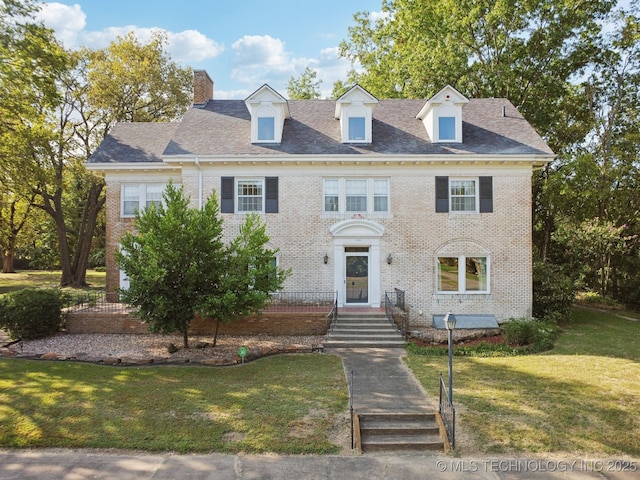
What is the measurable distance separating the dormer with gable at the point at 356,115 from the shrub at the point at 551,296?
975 cm

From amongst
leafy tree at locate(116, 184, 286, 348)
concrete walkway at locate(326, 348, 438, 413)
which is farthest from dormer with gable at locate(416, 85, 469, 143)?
leafy tree at locate(116, 184, 286, 348)

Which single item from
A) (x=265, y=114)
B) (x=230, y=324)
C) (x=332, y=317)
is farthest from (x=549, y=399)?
(x=265, y=114)

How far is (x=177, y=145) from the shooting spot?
18016mm

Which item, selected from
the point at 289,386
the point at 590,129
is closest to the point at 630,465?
the point at 289,386

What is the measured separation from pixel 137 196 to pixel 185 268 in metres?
8.02

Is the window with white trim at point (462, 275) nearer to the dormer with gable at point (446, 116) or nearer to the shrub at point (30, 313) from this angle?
the dormer with gable at point (446, 116)

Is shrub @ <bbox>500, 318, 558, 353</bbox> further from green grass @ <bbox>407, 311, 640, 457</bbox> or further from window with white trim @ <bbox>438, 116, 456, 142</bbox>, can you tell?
window with white trim @ <bbox>438, 116, 456, 142</bbox>

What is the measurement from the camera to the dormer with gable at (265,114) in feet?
60.3

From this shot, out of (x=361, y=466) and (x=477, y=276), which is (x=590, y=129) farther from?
(x=361, y=466)

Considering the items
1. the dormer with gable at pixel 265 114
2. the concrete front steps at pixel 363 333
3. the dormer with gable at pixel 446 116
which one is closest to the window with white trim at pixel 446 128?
the dormer with gable at pixel 446 116

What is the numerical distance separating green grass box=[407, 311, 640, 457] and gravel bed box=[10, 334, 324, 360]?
4.80 metres

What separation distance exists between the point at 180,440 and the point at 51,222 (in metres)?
47.2

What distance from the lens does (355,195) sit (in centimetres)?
1803

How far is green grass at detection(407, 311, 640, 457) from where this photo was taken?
795cm
